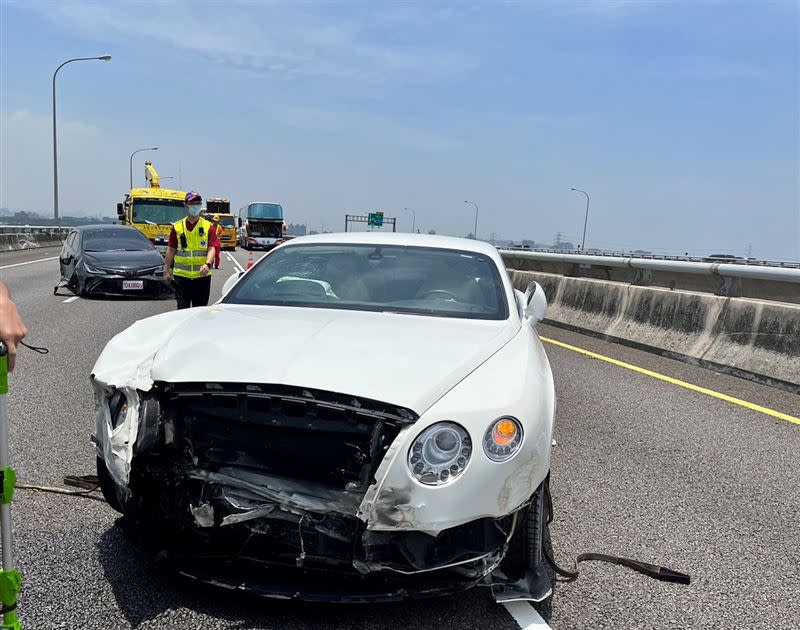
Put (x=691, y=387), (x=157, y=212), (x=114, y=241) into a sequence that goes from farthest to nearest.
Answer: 1. (x=157, y=212)
2. (x=114, y=241)
3. (x=691, y=387)

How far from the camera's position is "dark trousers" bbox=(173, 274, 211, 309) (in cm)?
887

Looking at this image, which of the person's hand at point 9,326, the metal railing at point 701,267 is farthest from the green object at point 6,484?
the metal railing at point 701,267

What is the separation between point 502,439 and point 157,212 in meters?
24.9

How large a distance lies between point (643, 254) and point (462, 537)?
281 ft

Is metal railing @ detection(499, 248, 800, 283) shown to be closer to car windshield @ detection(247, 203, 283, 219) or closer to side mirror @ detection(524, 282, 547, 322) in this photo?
side mirror @ detection(524, 282, 547, 322)

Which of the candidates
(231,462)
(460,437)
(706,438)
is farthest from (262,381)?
(706,438)

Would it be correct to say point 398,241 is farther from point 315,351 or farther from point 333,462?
point 333,462

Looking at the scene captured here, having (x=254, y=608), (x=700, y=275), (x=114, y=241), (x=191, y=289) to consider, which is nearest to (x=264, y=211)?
(x=114, y=241)

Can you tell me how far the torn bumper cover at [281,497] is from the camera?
269cm

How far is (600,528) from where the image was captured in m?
3.97

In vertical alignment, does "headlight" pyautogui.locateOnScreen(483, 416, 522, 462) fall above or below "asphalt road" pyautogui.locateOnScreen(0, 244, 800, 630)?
above

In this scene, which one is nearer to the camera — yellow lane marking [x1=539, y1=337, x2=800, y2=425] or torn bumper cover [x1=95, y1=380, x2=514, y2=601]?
torn bumper cover [x1=95, y1=380, x2=514, y2=601]

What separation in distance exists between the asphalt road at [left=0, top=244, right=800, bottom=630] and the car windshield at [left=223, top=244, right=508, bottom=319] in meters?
1.32

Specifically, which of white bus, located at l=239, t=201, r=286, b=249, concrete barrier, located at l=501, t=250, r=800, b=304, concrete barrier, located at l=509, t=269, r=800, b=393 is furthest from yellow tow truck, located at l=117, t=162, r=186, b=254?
white bus, located at l=239, t=201, r=286, b=249
